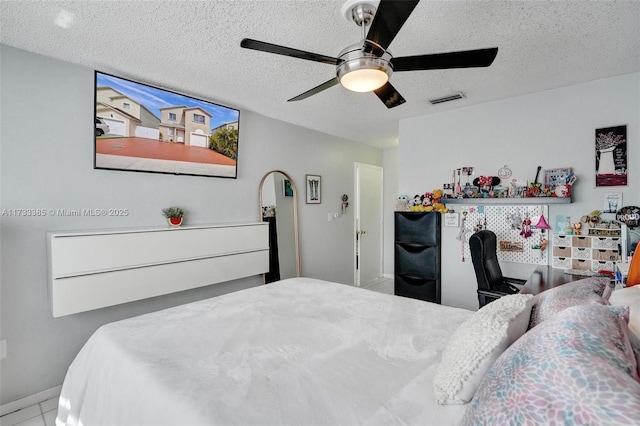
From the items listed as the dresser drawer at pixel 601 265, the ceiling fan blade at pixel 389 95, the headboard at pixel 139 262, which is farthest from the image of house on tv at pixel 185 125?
the dresser drawer at pixel 601 265

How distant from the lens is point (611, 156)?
260 centimetres

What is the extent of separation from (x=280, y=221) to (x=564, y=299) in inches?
120

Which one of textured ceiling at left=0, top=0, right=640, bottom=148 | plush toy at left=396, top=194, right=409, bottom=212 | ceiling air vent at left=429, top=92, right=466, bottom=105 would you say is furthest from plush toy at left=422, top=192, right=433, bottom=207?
textured ceiling at left=0, top=0, right=640, bottom=148

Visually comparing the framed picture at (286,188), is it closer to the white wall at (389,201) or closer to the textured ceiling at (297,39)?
the textured ceiling at (297,39)

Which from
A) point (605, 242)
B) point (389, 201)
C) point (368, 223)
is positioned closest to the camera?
point (605, 242)

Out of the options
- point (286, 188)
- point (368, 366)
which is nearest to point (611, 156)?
point (368, 366)

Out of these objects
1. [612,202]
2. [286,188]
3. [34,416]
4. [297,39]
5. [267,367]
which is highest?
[297,39]

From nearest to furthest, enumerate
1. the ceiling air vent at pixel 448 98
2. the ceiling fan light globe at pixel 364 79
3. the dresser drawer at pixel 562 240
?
the ceiling fan light globe at pixel 364 79
the dresser drawer at pixel 562 240
the ceiling air vent at pixel 448 98

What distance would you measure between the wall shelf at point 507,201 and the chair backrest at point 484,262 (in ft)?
2.36

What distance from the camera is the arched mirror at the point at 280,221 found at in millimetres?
3664

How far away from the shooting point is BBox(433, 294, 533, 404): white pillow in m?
0.89

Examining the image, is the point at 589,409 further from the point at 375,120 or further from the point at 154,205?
the point at 375,120

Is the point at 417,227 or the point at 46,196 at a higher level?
the point at 46,196

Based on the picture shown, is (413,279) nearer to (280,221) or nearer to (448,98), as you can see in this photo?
(280,221)
